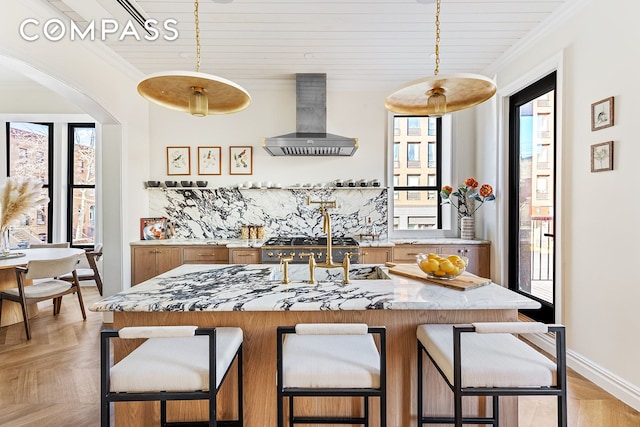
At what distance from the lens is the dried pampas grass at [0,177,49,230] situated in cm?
350

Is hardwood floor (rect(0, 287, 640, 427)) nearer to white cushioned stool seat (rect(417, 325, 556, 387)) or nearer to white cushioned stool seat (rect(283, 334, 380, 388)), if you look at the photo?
white cushioned stool seat (rect(417, 325, 556, 387))

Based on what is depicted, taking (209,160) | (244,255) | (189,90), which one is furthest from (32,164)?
(189,90)

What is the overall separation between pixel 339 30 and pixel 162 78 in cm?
201

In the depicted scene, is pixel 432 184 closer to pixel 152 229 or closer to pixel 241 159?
pixel 241 159

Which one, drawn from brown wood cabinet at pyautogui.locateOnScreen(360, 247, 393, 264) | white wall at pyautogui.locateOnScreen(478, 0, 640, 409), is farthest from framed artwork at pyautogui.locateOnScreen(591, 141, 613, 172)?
brown wood cabinet at pyautogui.locateOnScreen(360, 247, 393, 264)

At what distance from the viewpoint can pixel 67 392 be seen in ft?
7.55

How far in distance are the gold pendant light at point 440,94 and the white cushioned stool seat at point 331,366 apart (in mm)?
1246

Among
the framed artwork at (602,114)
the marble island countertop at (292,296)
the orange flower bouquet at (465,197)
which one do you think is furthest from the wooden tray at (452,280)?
the orange flower bouquet at (465,197)

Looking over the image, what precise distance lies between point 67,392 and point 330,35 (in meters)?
3.51

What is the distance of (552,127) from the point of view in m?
3.09

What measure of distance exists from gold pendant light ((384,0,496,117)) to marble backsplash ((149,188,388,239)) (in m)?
2.53

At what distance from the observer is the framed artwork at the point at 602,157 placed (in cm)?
227

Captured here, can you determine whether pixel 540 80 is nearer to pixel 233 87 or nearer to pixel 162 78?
pixel 233 87

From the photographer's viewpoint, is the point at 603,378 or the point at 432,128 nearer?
the point at 603,378
